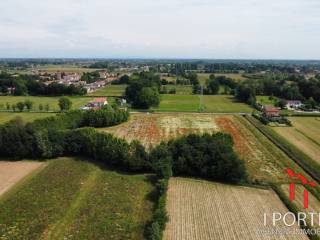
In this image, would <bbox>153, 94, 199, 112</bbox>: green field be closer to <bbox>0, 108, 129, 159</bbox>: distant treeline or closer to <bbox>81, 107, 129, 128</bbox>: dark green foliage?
<bbox>81, 107, 129, 128</bbox>: dark green foliage

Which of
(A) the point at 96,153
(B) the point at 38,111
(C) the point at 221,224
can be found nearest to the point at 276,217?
(C) the point at 221,224

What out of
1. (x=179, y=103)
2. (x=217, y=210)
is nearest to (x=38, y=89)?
(x=179, y=103)

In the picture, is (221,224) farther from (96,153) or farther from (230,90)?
(230,90)

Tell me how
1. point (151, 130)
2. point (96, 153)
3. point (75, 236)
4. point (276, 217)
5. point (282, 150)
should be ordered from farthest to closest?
point (151, 130), point (282, 150), point (96, 153), point (276, 217), point (75, 236)

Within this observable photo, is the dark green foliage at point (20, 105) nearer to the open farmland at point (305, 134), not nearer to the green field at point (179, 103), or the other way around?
the green field at point (179, 103)

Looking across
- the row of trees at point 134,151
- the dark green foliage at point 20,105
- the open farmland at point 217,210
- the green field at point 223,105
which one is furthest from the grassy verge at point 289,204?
the dark green foliage at point 20,105

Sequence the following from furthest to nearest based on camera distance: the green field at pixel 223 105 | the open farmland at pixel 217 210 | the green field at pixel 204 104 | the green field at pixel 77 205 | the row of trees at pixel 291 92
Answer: the row of trees at pixel 291 92
the green field at pixel 204 104
the green field at pixel 223 105
the green field at pixel 77 205
the open farmland at pixel 217 210
